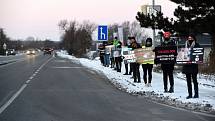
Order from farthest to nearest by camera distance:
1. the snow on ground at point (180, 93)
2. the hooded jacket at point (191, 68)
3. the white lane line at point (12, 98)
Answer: the hooded jacket at point (191, 68) < the snow on ground at point (180, 93) < the white lane line at point (12, 98)

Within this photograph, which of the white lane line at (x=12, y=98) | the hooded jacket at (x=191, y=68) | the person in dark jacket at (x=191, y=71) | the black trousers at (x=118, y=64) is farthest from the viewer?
the black trousers at (x=118, y=64)

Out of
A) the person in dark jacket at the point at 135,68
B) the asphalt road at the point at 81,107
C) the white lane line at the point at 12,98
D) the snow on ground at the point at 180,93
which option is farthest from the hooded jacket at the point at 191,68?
the person in dark jacket at the point at 135,68

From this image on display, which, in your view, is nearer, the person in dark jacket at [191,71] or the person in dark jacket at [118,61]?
the person in dark jacket at [191,71]

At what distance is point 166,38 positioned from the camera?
16.3 m

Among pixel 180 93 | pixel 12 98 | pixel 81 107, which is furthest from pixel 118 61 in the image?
pixel 81 107

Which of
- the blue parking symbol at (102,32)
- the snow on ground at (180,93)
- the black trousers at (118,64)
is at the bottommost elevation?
the snow on ground at (180,93)

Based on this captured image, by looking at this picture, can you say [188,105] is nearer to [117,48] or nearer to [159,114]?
[159,114]

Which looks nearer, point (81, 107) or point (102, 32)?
point (81, 107)

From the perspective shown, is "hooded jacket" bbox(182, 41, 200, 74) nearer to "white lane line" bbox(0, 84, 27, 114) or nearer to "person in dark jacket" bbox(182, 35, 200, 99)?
"person in dark jacket" bbox(182, 35, 200, 99)

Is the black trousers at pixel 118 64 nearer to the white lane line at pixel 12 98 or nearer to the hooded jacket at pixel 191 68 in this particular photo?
the white lane line at pixel 12 98

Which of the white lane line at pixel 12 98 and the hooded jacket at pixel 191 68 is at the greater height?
the hooded jacket at pixel 191 68

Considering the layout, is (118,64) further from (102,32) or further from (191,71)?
(191,71)

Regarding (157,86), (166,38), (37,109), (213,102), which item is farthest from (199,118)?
(157,86)

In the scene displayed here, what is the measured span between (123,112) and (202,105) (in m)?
2.50
